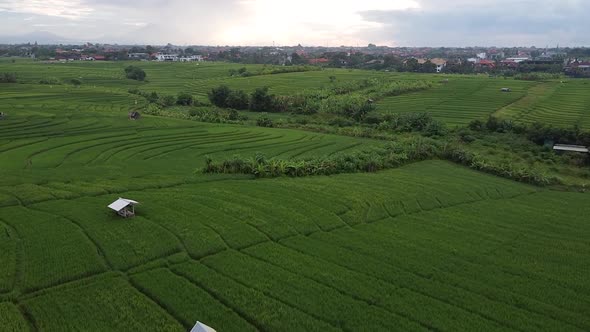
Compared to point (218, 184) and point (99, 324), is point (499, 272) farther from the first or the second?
point (218, 184)

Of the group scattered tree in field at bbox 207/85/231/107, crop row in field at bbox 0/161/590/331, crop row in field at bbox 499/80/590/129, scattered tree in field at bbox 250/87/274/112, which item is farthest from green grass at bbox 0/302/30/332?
scattered tree in field at bbox 207/85/231/107

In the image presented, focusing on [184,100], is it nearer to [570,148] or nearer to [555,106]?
[570,148]

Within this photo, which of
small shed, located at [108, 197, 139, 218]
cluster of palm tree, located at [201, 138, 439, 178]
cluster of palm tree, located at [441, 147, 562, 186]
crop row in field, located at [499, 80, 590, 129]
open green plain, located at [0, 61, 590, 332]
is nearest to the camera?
open green plain, located at [0, 61, 590, 332]

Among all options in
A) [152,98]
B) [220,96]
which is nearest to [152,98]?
[152,98]

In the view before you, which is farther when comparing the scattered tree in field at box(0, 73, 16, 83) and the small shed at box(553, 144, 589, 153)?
the scattered tree in field at box(0, 73, 16, 83)

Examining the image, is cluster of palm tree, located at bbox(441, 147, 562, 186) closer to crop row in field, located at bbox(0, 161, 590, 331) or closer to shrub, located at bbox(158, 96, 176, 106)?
crop row in field, located at bbox(0, 161, 590, 331)

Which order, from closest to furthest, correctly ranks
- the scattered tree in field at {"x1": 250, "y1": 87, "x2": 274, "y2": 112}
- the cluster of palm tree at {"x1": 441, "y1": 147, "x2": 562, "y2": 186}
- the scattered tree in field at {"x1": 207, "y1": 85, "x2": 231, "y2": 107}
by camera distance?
the cluster of palm tree at {"x1": 441, "y1": 147, "x2": 562, "y2": 186} → the scattered tree in field at {"x1": 250, "y1": 87, "x2": 274, "y2": 112} → the scattered tree in field at {"x1": 207, "y1": 85, "x2": 231, "y2": 107}

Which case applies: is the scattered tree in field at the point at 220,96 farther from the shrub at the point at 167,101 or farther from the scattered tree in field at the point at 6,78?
the scattered tree in field at the point at 6,78
